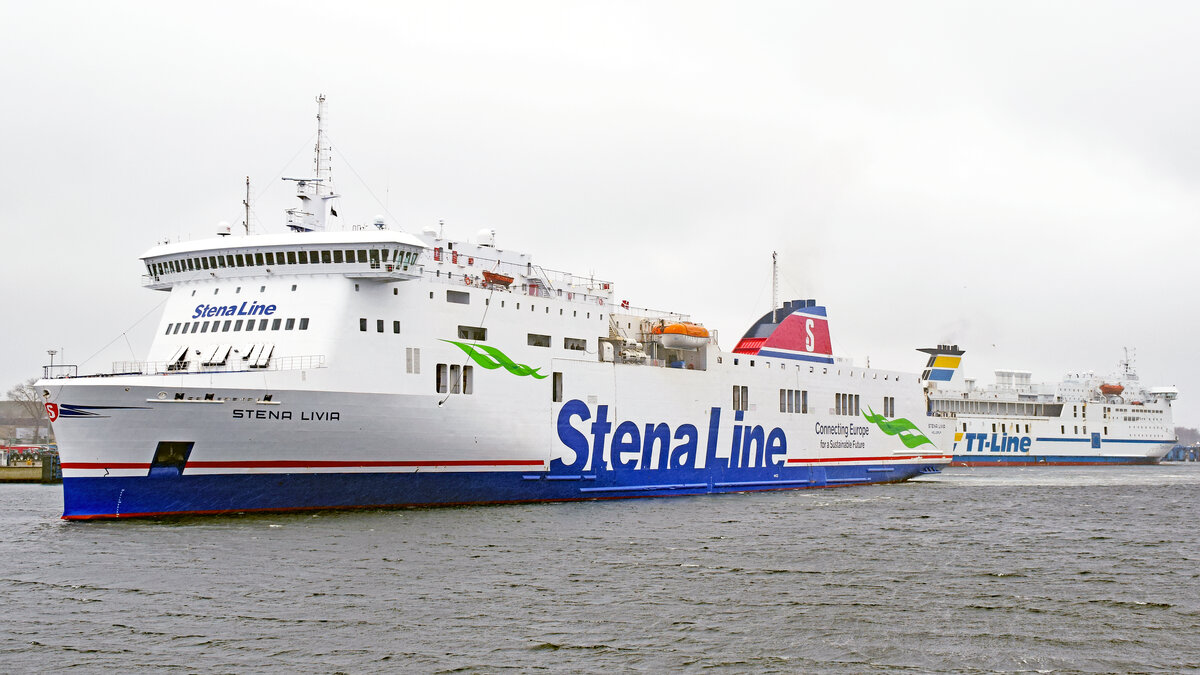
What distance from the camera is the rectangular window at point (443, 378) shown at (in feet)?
79.9

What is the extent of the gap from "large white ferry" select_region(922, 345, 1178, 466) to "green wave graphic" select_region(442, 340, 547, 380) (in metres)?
45.7

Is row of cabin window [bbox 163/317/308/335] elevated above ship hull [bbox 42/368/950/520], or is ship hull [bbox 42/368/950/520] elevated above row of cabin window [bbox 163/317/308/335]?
row of cabin window [bbox 163/317/308/335]

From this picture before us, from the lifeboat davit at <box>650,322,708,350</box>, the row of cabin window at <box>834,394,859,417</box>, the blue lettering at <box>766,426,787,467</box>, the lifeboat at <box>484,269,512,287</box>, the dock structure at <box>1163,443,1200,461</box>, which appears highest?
the lifeboat at <box>484,269,512,287</box>

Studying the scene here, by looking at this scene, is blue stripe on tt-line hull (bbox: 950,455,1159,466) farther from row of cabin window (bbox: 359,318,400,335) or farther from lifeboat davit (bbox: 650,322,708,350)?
row of cabin window (bbox: 359,318,400,335)

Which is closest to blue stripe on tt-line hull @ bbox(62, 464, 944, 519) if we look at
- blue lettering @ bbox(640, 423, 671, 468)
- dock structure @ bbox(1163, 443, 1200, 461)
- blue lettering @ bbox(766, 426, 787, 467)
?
blue lettering @ bbox(640, 423, 671, 468)

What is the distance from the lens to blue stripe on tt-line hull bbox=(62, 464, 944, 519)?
67.5 ft

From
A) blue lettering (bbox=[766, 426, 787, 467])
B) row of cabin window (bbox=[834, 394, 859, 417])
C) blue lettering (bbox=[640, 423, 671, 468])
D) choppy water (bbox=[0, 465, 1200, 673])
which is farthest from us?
row of cabin window (bbox=[834, 394, 859, 417])

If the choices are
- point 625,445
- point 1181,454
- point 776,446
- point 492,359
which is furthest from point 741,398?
point 1181,454

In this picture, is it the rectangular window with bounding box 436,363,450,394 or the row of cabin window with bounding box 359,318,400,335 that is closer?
the row of cabin window with bounding box 359,318,400,335

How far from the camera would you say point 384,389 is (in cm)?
2305

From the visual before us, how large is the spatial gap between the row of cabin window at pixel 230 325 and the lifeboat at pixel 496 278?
A: 539cm

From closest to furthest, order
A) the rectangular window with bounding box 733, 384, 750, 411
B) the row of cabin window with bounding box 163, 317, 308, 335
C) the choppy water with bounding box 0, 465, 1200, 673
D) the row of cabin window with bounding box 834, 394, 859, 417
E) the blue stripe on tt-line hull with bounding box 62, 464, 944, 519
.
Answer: the choppy water with bounding box 0, 465, 1200, 673 < the blue stripe on tt-line hull with bounding box 62, 464, 944, 519 < the row of cabin window with bounding box 163, 317, 308, 335 < the rectangular window with bounding box 733, 384, 750, 411 < the row of cabin window with bounding box 834, 394, 859, 417

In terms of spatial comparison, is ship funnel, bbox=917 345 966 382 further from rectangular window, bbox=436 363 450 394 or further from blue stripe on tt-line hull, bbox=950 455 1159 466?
rectangular window, bbox=436 363 450 394

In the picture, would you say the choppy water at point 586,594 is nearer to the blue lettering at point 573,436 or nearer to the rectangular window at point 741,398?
the blue lettering at point 573,436
